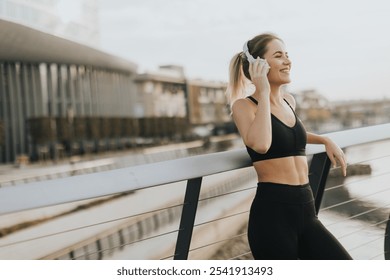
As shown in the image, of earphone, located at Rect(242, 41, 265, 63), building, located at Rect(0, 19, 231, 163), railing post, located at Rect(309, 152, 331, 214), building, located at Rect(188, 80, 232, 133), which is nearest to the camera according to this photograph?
earphone, located at Rect(242, 41, 265, 63)

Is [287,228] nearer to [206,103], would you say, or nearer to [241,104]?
[241,104]

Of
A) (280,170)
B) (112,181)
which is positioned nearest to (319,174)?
(280,170)

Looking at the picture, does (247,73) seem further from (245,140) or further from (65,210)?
(65,210)

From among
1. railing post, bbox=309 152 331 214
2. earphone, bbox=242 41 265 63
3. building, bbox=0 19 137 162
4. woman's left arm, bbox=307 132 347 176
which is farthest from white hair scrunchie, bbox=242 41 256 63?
building, bbox=0 19 137 162

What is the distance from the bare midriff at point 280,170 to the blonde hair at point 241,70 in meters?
0.30

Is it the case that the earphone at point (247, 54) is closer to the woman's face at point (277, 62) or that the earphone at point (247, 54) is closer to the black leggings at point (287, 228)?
the woman's face at point (277, 62)

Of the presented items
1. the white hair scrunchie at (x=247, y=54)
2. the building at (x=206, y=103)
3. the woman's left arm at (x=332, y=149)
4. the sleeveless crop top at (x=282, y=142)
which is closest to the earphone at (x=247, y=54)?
the white hair scrunchie at (x=247, y=54)

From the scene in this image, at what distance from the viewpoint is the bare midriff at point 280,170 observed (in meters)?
1.99

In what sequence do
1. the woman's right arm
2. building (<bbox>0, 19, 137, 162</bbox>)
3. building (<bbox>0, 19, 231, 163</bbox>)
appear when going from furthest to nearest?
building (<bbox>0, 19, 231, 163</bbox>) → building (<bbox>0, 19, 137, 162</bbox>) → the woman's right arm

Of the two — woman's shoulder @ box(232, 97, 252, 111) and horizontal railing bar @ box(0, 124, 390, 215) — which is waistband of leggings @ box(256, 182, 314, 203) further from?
woman's shoulder @ box(232, 97, 252, 111)

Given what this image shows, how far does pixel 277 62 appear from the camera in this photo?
6.95 feet

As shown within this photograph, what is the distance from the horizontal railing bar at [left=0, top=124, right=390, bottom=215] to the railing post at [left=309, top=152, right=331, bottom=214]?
0.51m

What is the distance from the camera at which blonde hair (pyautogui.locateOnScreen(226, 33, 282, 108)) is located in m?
2.15

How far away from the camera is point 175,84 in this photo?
6894 centimetres
